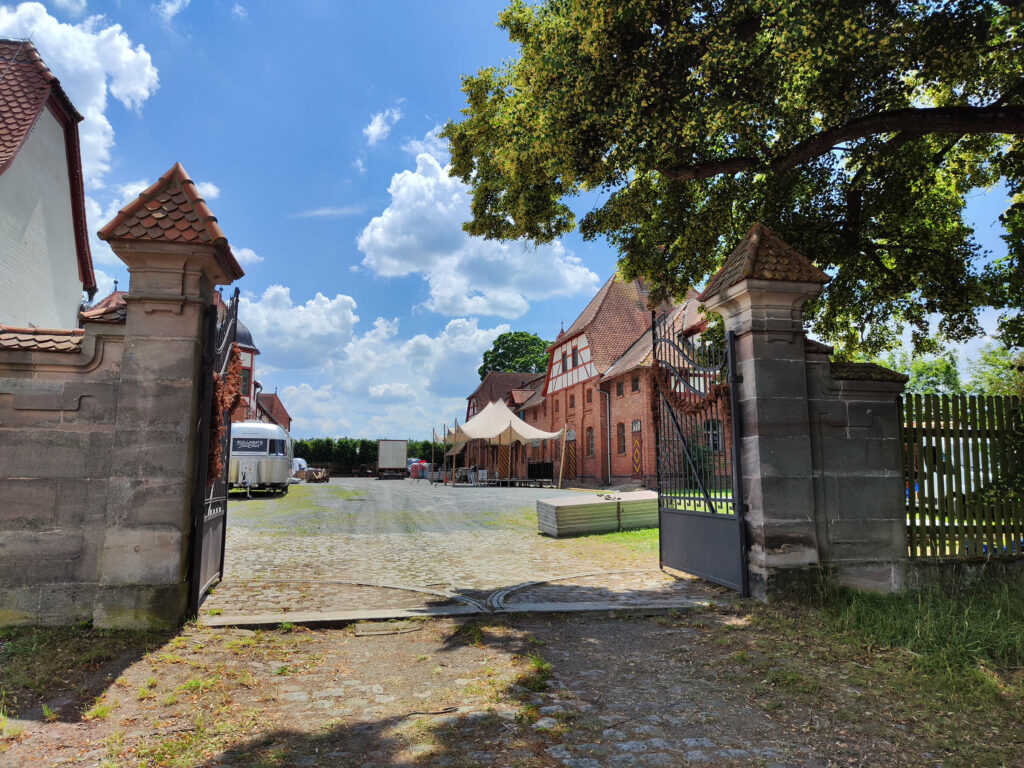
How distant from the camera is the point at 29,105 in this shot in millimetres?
13578

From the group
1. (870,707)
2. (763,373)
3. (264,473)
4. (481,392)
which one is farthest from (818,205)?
(481,392)

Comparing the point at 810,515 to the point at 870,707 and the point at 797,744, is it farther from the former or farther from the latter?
the point at 797,744

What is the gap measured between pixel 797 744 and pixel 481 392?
177 ft

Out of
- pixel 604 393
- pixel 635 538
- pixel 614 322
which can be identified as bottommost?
pixel 635 538

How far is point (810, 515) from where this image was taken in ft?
20.3

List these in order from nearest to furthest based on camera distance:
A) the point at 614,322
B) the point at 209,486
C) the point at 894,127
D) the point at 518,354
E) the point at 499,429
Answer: the point at 209,486, the point at 894,127, the point at 499,429, the point at 614,322, the point at 518,354

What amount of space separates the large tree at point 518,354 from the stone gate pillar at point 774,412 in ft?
188

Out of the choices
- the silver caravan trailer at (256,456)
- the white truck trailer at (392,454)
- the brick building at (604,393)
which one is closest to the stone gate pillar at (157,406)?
the silver caravan trailer at (256,456)

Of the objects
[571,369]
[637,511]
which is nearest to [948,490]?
[637,511]

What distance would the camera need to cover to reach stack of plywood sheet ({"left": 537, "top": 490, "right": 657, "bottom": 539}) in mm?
12594

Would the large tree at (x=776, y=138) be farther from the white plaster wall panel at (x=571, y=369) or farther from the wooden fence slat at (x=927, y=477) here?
the white plaster wall panel at (x=571, y=369)

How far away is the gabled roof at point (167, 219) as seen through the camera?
530 cm

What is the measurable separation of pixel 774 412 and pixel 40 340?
6.63m

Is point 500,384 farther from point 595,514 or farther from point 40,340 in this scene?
point 40,340
